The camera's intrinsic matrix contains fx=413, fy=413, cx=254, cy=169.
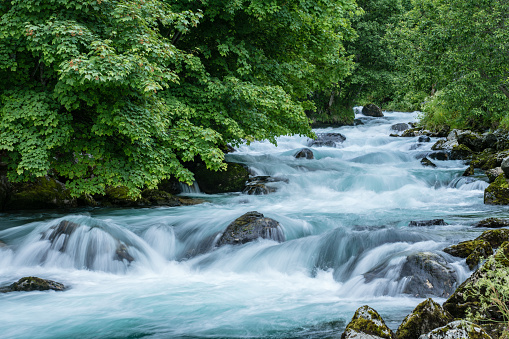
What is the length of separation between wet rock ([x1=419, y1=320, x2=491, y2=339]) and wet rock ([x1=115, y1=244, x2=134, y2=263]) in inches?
247

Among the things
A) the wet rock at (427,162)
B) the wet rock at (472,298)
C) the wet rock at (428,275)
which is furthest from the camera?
the wet rock at (427,162)

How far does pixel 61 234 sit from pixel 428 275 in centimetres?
706

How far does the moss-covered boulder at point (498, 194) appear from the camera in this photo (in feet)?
37.5

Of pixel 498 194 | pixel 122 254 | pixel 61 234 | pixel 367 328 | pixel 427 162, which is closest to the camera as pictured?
pixel 367 328

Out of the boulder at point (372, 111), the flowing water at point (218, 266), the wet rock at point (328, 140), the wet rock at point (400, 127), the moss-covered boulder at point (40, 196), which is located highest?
the boulder at point (372, 111)

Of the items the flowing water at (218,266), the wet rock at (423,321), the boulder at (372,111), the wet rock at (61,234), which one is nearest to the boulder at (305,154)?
the flowing water at (218,266)

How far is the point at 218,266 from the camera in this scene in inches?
325

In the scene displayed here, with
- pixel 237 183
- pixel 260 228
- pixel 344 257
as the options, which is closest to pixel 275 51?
pixel 237 183

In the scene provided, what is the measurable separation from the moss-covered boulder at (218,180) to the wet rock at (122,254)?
6918 mm

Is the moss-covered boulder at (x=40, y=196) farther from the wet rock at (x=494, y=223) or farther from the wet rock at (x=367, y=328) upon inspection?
the wet rock at (x=494, y=223)

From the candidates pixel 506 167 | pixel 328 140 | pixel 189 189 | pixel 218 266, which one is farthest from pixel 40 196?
pixel 328 140

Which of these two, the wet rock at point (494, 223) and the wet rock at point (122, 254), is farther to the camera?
the wet rock at point (494, 223)

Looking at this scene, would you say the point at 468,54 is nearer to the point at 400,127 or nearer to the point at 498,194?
the point at 498,194

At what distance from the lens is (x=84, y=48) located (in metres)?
7.29
